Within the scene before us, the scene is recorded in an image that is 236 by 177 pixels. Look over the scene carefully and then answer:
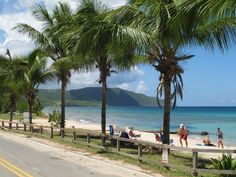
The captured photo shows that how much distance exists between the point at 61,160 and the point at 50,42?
13.9 meters

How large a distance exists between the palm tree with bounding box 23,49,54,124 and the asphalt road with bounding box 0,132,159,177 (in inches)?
527

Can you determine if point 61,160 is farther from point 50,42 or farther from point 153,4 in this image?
point 50,42

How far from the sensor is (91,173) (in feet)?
41.2

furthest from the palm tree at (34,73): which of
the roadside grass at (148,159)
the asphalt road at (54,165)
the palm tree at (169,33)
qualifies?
the palm tree at (169,33)

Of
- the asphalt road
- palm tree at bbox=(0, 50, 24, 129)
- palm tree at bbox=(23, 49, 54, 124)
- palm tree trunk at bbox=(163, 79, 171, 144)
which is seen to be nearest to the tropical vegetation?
palm tree trunk at bbox=(163, 79, 171, 144)

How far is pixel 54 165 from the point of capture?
46.2ft

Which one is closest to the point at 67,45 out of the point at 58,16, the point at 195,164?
the point at 195,164

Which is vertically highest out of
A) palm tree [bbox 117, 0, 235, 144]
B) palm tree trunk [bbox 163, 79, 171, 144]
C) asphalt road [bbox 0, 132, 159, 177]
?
palm tree [bbox 117, 0, 235, 144]

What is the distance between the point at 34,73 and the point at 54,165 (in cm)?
1960

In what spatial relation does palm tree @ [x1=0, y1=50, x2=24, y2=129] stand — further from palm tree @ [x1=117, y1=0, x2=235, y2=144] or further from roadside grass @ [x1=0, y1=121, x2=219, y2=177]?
palm tree @ [x1=117, y1=0, x2=235, y2=144]

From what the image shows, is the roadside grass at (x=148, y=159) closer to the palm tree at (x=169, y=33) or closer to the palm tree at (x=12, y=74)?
the palm tree at (x=169, y=33)

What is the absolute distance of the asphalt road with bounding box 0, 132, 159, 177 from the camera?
12.4 meters

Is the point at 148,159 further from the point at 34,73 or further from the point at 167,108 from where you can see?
the point at 34,73

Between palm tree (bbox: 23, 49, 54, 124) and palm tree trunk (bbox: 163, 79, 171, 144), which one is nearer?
palm tree trunk (bbox: 163, 79, 171, 144)
